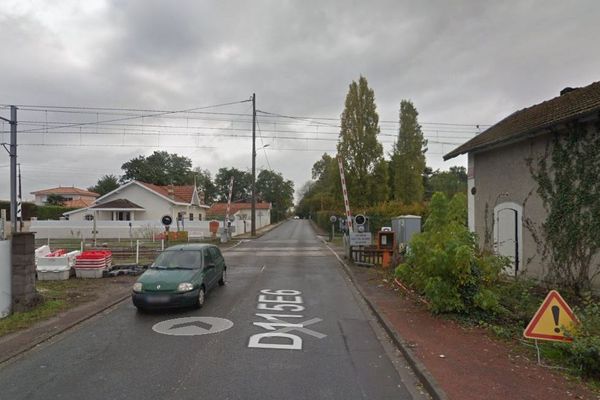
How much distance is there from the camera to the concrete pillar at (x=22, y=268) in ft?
30.0

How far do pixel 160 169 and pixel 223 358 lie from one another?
282ft

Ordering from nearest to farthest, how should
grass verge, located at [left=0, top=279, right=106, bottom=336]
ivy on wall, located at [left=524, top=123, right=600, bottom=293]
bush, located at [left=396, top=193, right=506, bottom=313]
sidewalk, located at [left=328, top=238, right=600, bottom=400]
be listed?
sidewalk, located at [left=328, top=238, right=600, bottom=400] < bush, located at [left=396, top=193, right=506, bottom=313] < grass verge, located at [left=0, top=279, right=106, bottom=336] < ivy on wall, located at [left=524, top=123, right=600, bottom=293]

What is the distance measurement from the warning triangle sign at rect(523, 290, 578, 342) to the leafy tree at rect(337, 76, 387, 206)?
111 ft

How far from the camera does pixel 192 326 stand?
8383 millimetres

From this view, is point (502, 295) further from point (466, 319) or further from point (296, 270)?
point (296, 270)

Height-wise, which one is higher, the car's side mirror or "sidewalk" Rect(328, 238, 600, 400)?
the car's side mirror

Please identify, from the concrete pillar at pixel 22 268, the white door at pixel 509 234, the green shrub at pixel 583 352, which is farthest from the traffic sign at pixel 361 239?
the green shrub at pixel 583 352

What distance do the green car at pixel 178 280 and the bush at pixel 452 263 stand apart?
4.88 meters

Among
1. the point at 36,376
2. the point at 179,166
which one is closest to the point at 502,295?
the point at 36,376

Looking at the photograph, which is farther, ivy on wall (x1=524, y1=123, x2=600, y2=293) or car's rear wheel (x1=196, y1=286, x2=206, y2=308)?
ivy on wall (x1=524, y1=123, x2=600, y2=293)

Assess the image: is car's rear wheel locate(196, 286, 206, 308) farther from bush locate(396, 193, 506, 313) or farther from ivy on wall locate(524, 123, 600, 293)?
ivy on wall locate(524, 123, 600, 293)

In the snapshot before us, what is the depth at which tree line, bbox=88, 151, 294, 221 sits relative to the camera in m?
86.1

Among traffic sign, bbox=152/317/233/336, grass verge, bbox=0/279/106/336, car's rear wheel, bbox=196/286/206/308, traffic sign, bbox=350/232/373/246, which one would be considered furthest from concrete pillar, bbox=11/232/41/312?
traffic sign, bbox=350/232/373/246

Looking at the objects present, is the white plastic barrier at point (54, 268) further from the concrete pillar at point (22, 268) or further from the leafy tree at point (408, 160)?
the leafy tree at point (408, 160)
